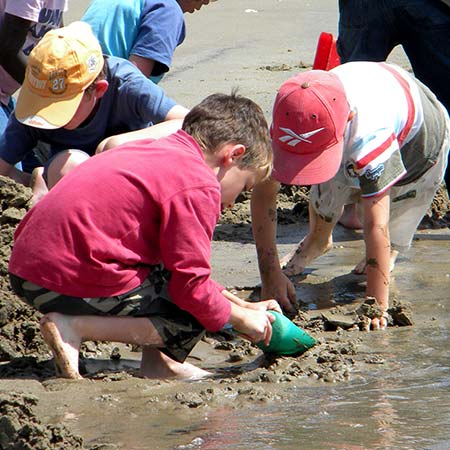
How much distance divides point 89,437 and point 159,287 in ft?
2.55

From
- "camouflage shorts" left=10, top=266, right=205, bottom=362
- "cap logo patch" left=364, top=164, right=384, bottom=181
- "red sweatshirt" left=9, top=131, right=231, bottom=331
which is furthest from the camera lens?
"cap logo patch" left=364, top=164, right=384, bottom=181

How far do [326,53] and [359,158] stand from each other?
90.4 inches

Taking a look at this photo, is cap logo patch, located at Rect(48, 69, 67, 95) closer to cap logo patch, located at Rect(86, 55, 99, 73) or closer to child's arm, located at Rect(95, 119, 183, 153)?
cap logo patch, located at Rect(86, 55, 99, 73)

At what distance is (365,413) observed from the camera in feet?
10.6

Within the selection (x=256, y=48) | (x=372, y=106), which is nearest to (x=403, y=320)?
(x=372, y=106)

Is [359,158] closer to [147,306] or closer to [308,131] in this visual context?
[308,131]

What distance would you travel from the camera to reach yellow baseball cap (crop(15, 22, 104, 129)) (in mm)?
4277

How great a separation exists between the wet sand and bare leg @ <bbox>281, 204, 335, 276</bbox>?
8 centimetres

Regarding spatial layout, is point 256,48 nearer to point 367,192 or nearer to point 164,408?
point 367,192

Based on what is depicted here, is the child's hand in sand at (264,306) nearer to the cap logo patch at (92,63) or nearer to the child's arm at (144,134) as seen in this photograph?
the child's arm at (144,134)

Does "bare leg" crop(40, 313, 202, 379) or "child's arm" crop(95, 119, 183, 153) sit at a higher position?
"child's arm" crop(95, 119, 183, 153)

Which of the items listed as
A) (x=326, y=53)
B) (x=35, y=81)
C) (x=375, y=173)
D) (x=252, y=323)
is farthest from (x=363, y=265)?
(x=326, y=53)

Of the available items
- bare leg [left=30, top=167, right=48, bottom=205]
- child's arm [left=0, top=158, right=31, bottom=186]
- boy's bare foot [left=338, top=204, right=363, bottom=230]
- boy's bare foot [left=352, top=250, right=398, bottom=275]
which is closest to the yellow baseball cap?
bare leg [left=30, top=167, right=48, bottom=205]

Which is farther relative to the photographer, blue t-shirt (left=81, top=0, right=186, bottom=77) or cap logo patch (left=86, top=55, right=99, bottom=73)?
blue t-shirt (left=81, top=0, right=186, bottom=77)
